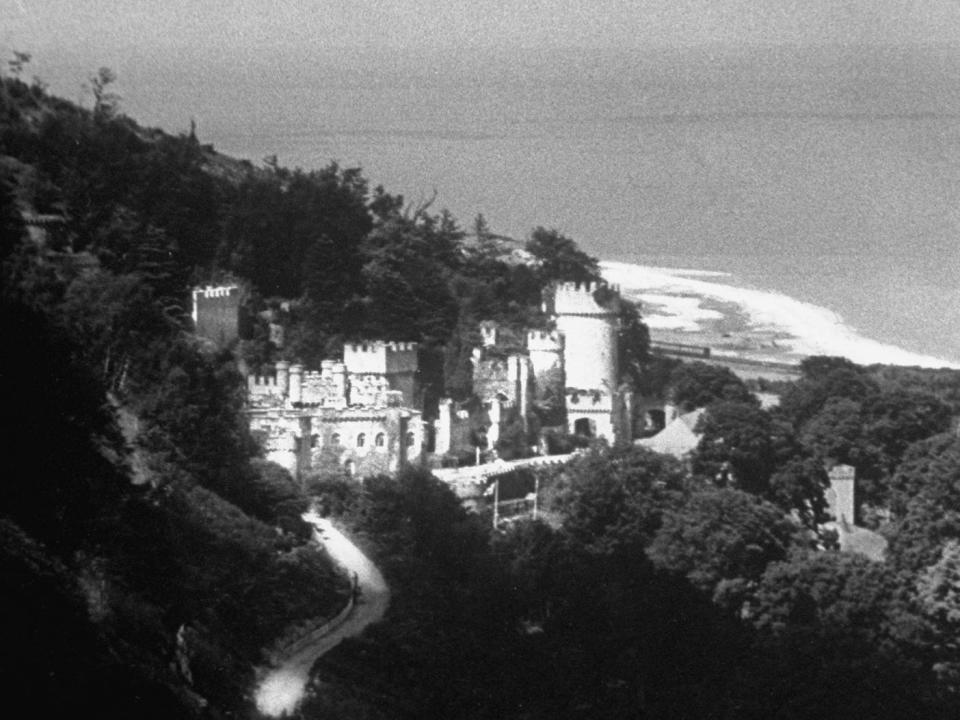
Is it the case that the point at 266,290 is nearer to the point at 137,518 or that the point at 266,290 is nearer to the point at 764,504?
the point at 764,504

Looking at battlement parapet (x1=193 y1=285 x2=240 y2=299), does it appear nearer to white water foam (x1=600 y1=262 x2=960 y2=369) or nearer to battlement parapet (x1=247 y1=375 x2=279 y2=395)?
battlement parapet (x1=247 y1=375 x2=279 y2=395)

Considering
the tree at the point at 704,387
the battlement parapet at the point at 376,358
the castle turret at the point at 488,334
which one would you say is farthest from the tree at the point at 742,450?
the battlement parapet at the point at 376,358

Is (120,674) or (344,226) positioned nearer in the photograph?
(120,674)

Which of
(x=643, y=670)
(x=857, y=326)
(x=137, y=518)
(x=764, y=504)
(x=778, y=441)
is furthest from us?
(x=857, y=326)

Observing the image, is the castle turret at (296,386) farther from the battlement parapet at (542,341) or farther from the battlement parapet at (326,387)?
the battlement parapet at (542,341)

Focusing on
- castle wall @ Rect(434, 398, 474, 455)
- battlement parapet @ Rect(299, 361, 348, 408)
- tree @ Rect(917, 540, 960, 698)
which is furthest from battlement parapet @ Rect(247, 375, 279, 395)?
tree @ Rect(917, 540, 960, 698)

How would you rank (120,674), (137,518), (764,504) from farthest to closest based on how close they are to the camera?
(764,504) → (137,518) → (120,674)

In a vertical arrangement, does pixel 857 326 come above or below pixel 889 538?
above

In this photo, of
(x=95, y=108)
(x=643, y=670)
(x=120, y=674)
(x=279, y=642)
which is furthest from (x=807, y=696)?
(x=95, y=108)
